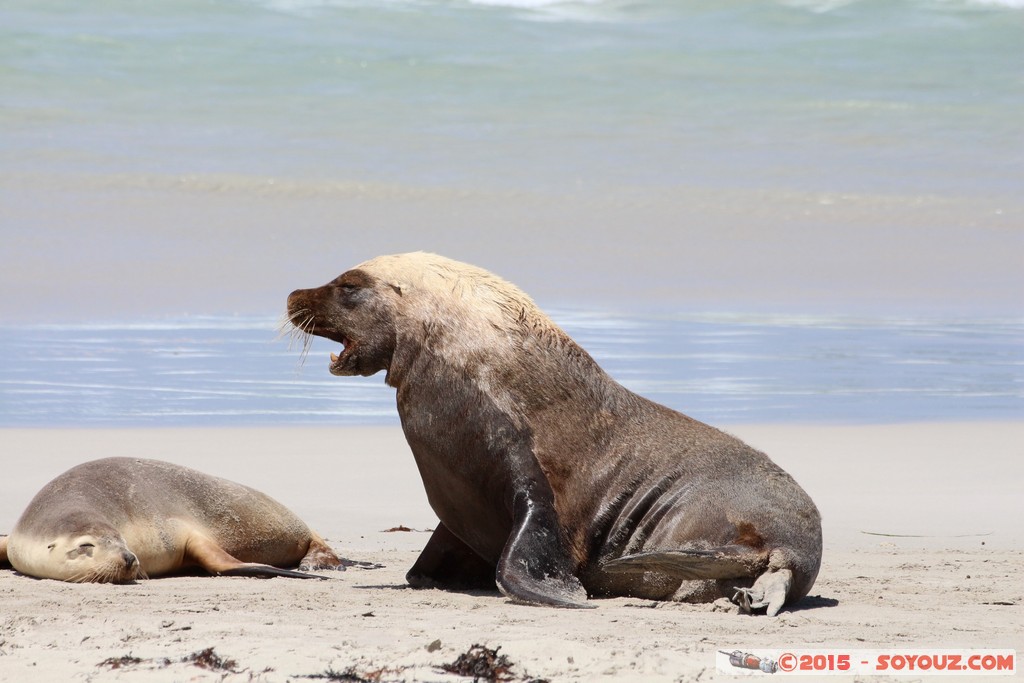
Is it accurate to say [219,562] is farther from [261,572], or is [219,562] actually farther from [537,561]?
[537,561]

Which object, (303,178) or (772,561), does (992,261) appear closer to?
(303,178)

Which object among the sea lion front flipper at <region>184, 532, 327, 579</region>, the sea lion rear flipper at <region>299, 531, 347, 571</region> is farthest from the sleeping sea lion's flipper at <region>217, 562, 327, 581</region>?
the sea lion rear flipper at <region>299, 531, 347, 571</region>

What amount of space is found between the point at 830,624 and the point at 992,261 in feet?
58.3

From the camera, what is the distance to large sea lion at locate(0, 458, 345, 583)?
6.41 metres

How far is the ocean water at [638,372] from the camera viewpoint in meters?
11.3

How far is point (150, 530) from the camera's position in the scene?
6773 mm

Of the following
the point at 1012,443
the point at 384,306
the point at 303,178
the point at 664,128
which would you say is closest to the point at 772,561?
the point at 384,306

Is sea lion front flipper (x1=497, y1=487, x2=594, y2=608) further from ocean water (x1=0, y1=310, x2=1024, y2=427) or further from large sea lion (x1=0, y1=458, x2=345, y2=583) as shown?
ocean water (x1=0, y1=310, x2=1024, y2=427)

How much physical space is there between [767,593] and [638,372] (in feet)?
24.0

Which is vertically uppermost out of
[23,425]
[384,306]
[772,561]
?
[384,306]

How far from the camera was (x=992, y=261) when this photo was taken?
22.0 metres

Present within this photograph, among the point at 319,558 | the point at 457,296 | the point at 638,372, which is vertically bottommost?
the point at 638,372

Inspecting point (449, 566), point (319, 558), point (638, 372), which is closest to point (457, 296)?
point (449, 566)

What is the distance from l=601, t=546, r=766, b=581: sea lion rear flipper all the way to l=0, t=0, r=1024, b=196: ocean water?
2035 centimetres
